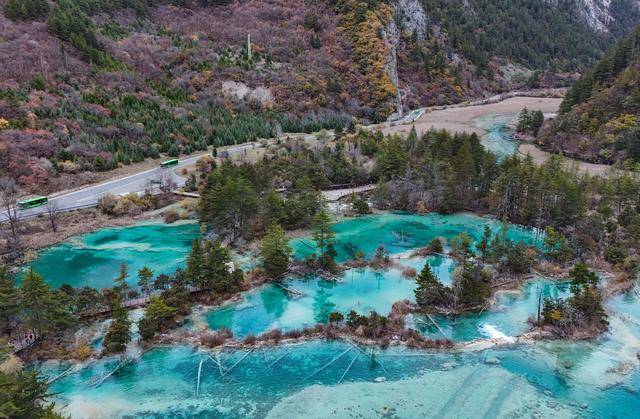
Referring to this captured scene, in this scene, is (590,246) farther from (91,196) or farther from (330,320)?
(91,196)

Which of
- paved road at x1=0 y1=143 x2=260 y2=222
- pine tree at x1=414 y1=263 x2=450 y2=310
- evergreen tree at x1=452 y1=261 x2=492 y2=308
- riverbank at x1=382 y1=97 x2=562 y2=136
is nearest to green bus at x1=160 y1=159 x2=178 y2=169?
paved road at x1=0 y1=143 x2=260 y2=222

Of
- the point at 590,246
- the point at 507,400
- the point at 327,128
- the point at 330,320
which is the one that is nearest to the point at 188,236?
the point at 330,320

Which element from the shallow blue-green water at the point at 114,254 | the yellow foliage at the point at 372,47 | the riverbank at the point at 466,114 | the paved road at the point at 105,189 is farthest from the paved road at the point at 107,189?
the yellow foliage at the point at 372,47

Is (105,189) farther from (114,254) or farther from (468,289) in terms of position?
(468,289)

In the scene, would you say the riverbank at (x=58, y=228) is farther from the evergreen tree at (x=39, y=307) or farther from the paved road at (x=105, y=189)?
the evergreen tree at (x=39, y=307)

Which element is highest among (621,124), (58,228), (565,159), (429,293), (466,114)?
(466,114)

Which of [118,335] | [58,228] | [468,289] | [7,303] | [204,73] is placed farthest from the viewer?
[204,73]

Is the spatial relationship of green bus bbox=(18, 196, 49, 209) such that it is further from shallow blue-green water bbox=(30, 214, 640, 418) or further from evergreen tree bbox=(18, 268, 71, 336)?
shallow blue-green water bbox=(30, 214, 640, 418)

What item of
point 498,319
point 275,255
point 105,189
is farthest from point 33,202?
point 498,319
